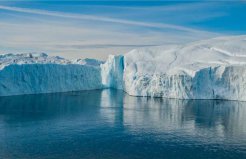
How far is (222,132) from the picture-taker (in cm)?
3753

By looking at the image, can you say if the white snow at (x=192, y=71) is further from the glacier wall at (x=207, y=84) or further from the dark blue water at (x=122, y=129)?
the dark blue water at (x=122, y=129)

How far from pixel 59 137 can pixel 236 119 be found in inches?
874

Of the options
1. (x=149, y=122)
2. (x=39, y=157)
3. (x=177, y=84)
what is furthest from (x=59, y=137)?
(x=177, y=84)

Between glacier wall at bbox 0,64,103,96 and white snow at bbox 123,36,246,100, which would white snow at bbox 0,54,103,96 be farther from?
white snow at bbox 123,36,246,100

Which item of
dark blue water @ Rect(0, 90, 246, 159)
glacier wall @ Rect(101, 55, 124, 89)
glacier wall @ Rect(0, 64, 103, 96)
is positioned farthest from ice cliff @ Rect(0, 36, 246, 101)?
dark blue water @ Rect(0, 90, 246, 159)

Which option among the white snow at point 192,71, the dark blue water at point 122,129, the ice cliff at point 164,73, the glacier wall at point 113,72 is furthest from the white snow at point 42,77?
the white snow at point 192,71

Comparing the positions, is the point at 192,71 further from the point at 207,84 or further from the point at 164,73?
the point at 164,73

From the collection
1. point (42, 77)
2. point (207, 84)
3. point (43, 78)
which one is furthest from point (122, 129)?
point (43, 78)

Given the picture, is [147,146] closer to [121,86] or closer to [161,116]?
[161,116]

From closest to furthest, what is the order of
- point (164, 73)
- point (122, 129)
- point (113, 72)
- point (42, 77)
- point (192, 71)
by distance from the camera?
point (122, 129) < point (192, 71) < point (164, 73) < point (42, 77) < point (113, 72)

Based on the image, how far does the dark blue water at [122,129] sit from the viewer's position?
2989cm

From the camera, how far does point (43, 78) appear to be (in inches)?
2874

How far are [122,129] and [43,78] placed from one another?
3835cm

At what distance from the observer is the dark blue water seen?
29.9m
